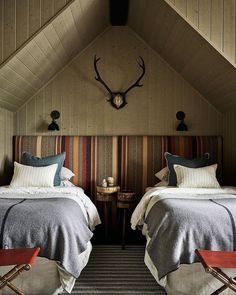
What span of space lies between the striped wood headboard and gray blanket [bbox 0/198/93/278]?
5.48 feet

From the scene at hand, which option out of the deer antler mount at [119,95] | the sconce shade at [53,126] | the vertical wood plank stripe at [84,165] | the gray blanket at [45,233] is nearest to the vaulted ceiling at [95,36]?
the deer antler mount at [119,95]

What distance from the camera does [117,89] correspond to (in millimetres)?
3928

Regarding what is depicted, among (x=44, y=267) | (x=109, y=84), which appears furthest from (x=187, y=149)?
(x=44, y=267)

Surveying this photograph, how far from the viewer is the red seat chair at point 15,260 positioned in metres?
1.71

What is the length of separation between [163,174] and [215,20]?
1.82 m

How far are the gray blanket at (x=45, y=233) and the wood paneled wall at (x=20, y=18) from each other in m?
1.46

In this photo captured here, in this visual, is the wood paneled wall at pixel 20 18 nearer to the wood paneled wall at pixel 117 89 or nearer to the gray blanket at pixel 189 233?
the wood paneled wall at pixel 117 89

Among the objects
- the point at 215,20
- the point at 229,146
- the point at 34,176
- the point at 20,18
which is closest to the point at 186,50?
the point at 215,20

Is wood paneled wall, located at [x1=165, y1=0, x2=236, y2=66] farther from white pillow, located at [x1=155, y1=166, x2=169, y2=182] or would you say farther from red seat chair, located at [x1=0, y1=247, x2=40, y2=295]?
red seat chair, located at [x1=0, y1=247, x2=40, y2=295]

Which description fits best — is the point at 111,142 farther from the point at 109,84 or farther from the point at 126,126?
the point at 109,84

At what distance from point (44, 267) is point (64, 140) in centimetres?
202

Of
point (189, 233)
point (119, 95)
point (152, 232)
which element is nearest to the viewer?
point (189, 233)

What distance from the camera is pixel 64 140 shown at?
3.86 m

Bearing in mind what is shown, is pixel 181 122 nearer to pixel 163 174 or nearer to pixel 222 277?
pixel 163 174
